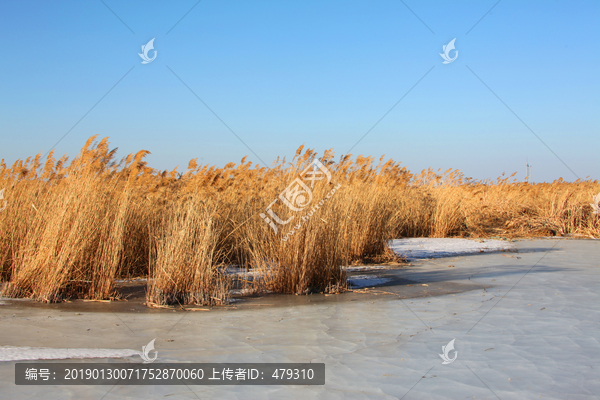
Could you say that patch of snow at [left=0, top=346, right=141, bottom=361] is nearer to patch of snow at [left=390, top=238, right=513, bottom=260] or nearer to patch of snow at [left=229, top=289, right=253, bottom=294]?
patch of snow at [left=229, top=289, right=253, bottom=294]

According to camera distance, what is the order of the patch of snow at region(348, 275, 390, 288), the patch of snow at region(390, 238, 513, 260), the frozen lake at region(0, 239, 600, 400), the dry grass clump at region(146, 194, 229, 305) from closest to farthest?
the frozen lake at region(0, 239, 600, 400) < the dry grass clump at region(146, 194, 229, 305) < the patch of snow at region(348, 275, 390, 288) < the patch of snow at region(390, 238, 513, 260)

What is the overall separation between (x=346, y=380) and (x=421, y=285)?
347 cm

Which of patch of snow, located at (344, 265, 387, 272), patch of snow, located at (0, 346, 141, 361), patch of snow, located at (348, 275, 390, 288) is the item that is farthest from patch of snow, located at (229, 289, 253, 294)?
patch of snow, located at (0, 346, 141, 361)

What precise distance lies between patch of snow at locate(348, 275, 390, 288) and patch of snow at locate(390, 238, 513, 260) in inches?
83.4

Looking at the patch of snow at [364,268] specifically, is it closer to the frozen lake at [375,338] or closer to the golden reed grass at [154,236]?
the golden reed grass at [154,236]

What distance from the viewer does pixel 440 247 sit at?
9.97m

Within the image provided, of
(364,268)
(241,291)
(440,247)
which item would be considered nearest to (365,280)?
(364,268)

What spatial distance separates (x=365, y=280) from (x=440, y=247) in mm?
4082

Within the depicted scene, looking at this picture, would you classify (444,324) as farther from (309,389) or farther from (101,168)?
(101,168)

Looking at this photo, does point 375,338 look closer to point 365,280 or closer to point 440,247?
point 365,280

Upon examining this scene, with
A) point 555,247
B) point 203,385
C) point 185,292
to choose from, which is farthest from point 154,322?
point 555,247

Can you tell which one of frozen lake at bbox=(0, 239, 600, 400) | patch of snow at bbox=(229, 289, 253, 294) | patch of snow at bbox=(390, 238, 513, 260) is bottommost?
frozen lake at bbox=(0, 239, 600, 400)

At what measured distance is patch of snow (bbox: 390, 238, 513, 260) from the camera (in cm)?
914

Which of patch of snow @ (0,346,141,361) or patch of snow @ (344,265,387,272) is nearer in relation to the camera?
patch of snow @ (0,346,141,361)
